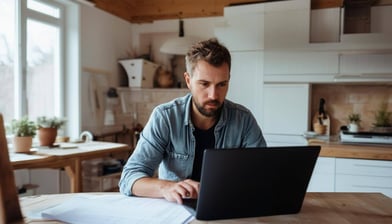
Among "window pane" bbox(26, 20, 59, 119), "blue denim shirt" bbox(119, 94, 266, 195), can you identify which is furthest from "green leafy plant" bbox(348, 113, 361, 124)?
"window pane" bbox(26, 20, 59, 119)

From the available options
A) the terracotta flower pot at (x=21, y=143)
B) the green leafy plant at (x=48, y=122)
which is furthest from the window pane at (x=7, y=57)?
the terracotta flower pot at (x=21, y=143)

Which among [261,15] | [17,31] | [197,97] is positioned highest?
[261,15]

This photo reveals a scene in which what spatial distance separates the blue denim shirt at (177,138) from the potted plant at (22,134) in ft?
4.65

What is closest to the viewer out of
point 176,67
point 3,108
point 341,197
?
point 341,197

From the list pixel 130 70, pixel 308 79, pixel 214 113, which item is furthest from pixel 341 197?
pixel 130 70

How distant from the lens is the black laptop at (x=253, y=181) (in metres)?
0.93

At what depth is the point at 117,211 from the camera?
1027 millimetres

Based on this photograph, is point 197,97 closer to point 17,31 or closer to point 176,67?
point 17,31

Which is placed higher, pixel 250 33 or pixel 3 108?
pixel 250 33

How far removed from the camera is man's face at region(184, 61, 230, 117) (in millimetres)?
1356

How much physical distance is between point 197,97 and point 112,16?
2907 mm

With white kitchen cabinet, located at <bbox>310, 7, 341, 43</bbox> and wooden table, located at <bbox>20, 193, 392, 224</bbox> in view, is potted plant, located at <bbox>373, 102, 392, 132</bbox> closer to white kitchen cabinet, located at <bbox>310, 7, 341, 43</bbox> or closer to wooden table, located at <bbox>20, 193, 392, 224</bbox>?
white kitchen cabinet, located at <bbox>310, 7, 341, 43</bbox>

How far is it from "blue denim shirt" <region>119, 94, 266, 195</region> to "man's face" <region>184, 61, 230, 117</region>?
15 cm

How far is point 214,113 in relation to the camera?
1.46 meters
